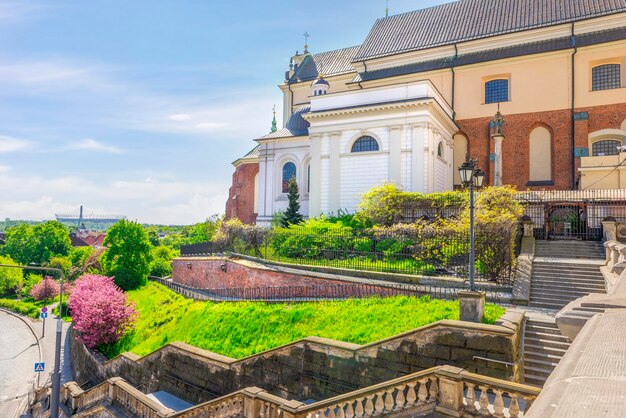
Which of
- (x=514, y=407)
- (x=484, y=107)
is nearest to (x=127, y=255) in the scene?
(x=484, y=107)

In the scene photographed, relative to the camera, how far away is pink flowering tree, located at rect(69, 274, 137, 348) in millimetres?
23062

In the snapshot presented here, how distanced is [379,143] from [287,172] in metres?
11.9

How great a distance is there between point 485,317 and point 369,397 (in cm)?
440

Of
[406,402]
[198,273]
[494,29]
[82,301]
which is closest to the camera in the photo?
[406,402]

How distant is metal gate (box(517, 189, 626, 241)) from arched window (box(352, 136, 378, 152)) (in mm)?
9436

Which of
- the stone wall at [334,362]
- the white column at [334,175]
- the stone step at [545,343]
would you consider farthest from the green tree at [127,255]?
the stone step at [545,343]

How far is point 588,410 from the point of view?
5.85 feet

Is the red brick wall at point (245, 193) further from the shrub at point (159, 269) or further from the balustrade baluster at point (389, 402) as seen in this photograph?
the balustrade baluster at point (389, 402)

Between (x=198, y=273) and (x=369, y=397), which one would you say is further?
(x=198, y=273)

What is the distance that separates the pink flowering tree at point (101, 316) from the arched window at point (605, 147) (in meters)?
32.3

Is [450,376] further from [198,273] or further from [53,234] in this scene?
[53,234]

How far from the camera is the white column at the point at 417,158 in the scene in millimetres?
25516

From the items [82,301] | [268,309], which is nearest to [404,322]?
[268,309]

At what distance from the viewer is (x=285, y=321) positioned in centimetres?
1439
